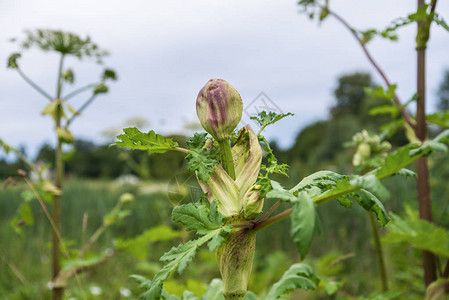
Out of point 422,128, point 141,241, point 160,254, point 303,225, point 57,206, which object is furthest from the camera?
point 160,254

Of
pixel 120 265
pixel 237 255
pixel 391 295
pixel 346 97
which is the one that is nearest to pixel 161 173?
pixel 120 265

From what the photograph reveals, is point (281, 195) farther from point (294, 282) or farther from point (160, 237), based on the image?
point (160, 237)

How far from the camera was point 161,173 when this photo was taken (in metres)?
4.22

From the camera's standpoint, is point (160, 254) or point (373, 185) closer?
point (373, 185)

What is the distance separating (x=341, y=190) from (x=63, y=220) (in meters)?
5.71

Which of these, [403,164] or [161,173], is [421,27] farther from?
[161,173]

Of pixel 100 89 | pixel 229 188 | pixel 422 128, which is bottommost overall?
pixel 422 128

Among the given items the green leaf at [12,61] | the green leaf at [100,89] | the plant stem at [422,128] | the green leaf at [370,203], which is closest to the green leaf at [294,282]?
the green leaf at [370,203]

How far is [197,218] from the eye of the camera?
0.63 meters

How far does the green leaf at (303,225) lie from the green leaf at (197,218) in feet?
0.55

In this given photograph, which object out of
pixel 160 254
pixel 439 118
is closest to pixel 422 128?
pixel 439 118

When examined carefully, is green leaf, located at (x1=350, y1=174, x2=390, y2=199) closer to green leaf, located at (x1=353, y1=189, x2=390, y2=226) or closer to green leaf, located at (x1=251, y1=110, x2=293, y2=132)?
green leaf, located at (x1=353, y1=189, x2=390, y2=226)

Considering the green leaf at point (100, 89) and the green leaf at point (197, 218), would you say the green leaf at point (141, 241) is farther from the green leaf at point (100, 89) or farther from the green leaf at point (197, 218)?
the green leaf at point (197, 218)

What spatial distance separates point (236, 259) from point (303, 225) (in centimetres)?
22
